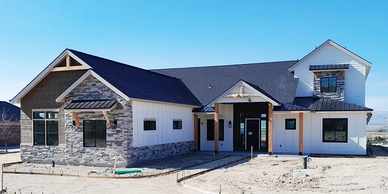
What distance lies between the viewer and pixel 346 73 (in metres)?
22.3

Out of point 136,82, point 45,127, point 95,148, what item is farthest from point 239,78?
point 45,127

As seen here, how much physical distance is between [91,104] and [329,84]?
569 inches

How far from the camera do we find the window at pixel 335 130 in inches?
824

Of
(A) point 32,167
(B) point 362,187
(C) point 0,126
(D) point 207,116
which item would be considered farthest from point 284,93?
(C) point 0,126

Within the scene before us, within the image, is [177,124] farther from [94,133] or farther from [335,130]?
[335,130]

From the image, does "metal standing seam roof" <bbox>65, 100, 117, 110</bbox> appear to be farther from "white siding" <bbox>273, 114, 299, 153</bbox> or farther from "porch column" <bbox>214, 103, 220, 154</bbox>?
"white siding" <bbox>273, 114, 299, 153</bbox>

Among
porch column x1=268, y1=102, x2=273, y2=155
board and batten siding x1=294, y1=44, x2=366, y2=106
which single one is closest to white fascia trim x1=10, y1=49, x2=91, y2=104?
porch column x1=268, y1=102, x2=273, y2=155

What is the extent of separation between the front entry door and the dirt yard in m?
7.91

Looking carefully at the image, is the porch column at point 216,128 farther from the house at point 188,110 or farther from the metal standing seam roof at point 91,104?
the metal standing seam roof at point 91,104

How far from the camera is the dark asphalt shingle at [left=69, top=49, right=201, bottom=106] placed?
685 inches

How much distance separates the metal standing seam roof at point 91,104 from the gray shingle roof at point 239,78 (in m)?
9.11

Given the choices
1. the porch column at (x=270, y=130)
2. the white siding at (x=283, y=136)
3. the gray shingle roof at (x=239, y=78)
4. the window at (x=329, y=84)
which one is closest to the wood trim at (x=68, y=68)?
the gray shingle roof at (x=239, y=78)

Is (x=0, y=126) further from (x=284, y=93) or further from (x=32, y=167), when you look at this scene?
(x=284, y=93)

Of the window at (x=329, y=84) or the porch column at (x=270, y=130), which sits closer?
the porch column at (x=270, y=130)
